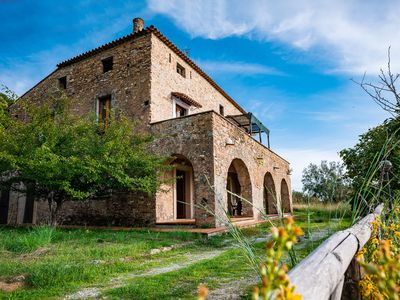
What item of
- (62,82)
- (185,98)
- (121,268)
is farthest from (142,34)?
(121,268)

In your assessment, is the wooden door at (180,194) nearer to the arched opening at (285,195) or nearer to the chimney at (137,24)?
the chimney at (137,24)

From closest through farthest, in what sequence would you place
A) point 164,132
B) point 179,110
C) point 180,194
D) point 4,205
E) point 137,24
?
point 164,132 → point 180,194 → point 179,110 → point 137,24 → point 4,205

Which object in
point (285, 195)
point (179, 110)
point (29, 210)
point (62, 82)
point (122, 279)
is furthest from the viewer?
point (285, 195)

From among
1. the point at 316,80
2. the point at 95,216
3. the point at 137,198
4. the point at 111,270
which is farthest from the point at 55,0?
the point at 316,80

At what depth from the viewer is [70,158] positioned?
655 centimetres

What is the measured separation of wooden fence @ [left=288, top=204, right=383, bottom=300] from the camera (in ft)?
3.23

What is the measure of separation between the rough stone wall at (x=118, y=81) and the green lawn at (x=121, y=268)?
5.04 metres

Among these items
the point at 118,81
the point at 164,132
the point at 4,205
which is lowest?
the point at 4,205

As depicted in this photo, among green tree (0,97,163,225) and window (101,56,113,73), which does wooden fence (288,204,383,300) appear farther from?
window (101,56,113,73)

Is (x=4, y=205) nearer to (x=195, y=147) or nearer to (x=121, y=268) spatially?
(x=195, y=147)

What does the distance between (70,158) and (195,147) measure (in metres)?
3.56

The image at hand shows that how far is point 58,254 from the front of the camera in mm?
4375

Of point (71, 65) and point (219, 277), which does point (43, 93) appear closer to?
point (71, 65)

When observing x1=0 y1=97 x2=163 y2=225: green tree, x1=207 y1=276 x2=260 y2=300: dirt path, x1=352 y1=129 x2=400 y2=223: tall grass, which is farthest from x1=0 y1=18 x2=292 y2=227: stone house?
x1=352 y1=129 x2=400 y2=223: tall grass
